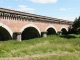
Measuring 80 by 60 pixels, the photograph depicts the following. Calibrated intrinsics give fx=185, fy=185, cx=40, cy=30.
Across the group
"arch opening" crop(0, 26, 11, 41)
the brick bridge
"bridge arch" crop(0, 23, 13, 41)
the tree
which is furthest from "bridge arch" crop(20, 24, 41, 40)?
the tree

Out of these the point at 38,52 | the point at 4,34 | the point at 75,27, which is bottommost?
the point at 38,52

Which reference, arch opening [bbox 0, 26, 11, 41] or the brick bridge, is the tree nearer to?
the brick bridge

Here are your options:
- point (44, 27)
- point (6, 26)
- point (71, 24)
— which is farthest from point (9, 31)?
point (71, 24)

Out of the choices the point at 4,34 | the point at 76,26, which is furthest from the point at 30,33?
the point at 76,26

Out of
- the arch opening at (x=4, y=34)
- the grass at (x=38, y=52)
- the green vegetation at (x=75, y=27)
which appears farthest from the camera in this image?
the green vegetation at (x=75, y=27)

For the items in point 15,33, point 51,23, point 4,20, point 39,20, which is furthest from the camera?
point 51,23

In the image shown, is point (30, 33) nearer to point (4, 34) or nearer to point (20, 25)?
point (20, 25)

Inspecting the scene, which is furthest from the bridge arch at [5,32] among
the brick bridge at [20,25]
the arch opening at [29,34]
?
the arch opening at [29,34]

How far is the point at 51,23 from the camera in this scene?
40.4m

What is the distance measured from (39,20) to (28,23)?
425 cm

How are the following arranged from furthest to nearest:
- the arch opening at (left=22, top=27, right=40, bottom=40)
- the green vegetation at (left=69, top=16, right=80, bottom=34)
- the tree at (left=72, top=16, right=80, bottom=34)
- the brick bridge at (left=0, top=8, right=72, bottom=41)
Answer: the green vegetation at (left=69, top=16, right=80, bottom=34)
the tree at (left=72, top=16, right=80, bottom=34)
the arch opening at (left=22, top=27, right=40, bottom=40)
the brick bridge at (left=0, top=8, right=72, bottom=41)

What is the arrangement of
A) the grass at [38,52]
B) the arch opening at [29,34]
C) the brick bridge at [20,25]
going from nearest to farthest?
the grass at [38,52] → the brick bridge at [20,25] → the arch opening at [29,34]

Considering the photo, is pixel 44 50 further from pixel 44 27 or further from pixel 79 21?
pixel 79 21

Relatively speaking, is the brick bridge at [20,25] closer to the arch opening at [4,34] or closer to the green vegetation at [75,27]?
the arch opening at [4,34]
